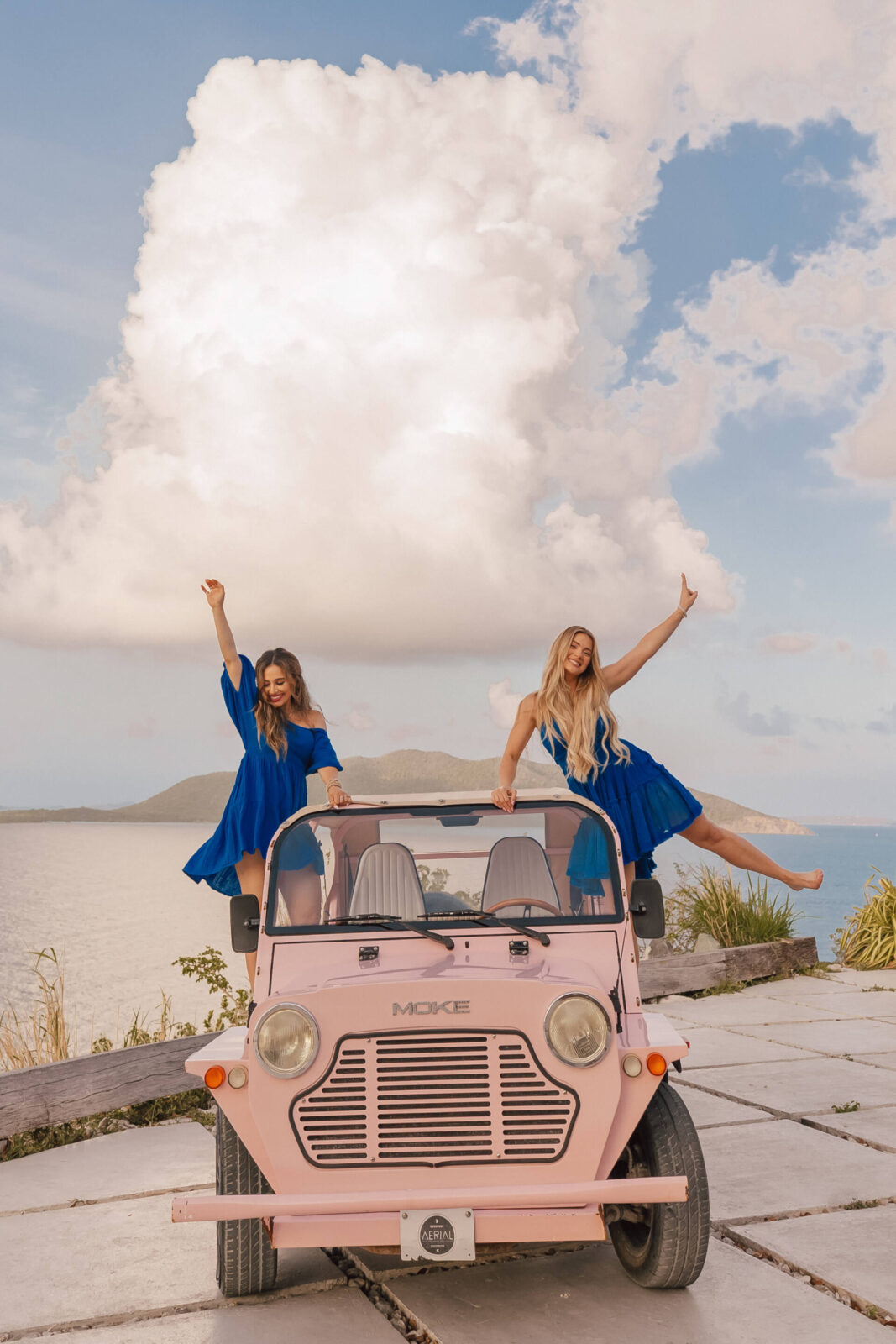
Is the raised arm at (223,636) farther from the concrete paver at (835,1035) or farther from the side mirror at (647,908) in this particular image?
the concrete paver at (835,1035)

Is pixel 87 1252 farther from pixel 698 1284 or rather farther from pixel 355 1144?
pixel 698 1284

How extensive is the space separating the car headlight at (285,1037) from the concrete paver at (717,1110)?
276 centimetres

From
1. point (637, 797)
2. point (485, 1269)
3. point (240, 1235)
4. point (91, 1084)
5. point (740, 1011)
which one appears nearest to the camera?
point (240, 1235)

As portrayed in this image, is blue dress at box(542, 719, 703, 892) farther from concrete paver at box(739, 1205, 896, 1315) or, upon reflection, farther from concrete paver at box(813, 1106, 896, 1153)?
concrete paver at box(739, 1205, 896, 1315)

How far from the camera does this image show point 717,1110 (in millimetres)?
5438

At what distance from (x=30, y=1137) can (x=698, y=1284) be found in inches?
133

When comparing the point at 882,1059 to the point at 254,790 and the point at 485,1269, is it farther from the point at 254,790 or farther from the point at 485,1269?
the point at 254,790

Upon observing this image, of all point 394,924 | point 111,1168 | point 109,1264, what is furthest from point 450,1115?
point 111,1168

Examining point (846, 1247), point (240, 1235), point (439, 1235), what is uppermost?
point (439, 1235)

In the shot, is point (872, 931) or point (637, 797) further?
point (872, 931)

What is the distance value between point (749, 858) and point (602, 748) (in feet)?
5.19

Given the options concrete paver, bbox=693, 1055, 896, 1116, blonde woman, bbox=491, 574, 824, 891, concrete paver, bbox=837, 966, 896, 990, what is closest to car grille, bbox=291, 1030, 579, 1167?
blonde woman, bbox=491, 574, 824, 891

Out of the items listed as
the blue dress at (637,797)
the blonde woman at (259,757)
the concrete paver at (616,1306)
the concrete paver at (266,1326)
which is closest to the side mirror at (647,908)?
the concrete paver at (616,1306)

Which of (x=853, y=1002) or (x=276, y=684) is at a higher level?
(x=276, y=684)
